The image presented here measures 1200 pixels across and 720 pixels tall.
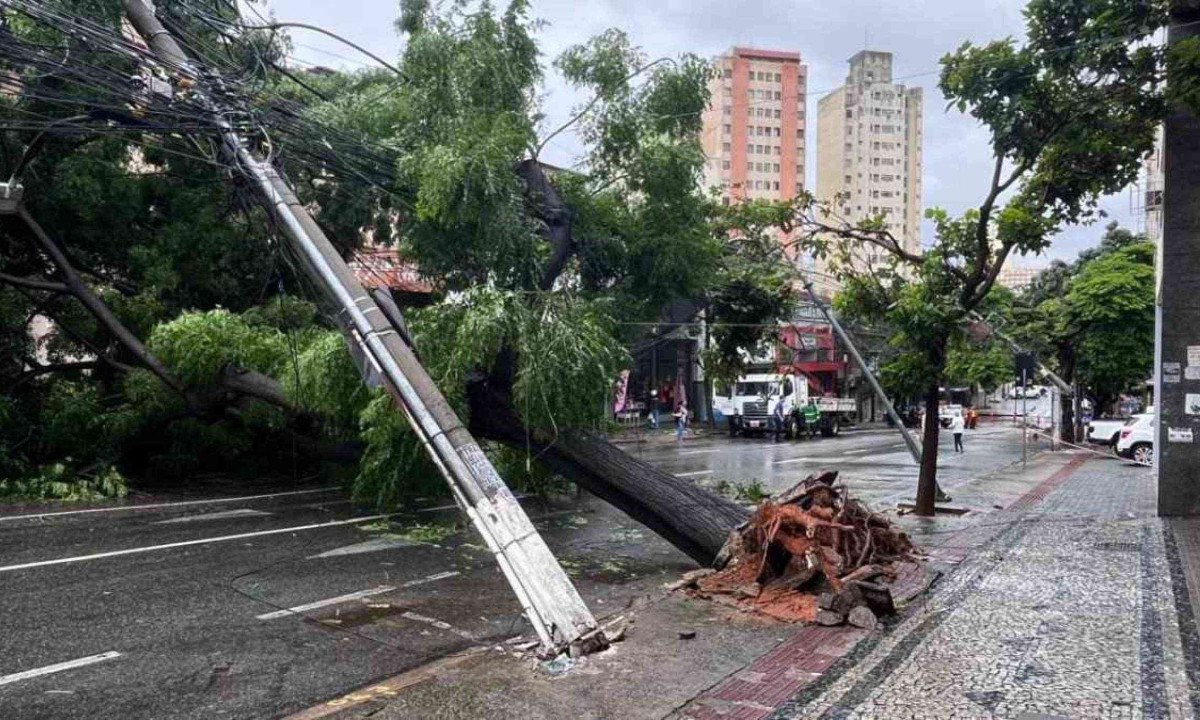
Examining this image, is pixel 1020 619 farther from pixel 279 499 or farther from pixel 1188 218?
pixel 279 499

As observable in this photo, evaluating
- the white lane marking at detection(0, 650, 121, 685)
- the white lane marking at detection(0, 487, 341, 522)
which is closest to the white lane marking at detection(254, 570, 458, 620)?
the white lane marking at detection(0, 650, 121, 685)

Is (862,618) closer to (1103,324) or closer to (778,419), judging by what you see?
(1103,324)

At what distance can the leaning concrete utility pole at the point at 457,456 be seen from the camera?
20.8 ft

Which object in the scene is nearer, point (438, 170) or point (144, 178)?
point (438, 170)

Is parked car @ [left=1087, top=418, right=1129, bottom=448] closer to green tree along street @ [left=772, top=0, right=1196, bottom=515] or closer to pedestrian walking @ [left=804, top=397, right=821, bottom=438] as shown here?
pedestrian walking @ [left=804, top=397, right=821, bottom=438]

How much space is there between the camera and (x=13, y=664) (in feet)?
20.5

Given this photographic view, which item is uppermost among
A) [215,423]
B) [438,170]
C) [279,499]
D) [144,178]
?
[144,178]

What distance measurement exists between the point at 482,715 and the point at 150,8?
8.72 meters

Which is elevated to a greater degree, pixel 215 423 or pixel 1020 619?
pixel 215 423

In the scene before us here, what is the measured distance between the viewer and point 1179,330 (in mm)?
13398

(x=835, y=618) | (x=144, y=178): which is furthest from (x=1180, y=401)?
(x=144, y=178)

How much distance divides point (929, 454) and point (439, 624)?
346 inches

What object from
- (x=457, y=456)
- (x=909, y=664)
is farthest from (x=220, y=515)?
(x=909, y=664)

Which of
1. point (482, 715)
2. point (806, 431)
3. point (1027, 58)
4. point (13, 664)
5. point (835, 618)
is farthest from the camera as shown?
point (806, 431)
